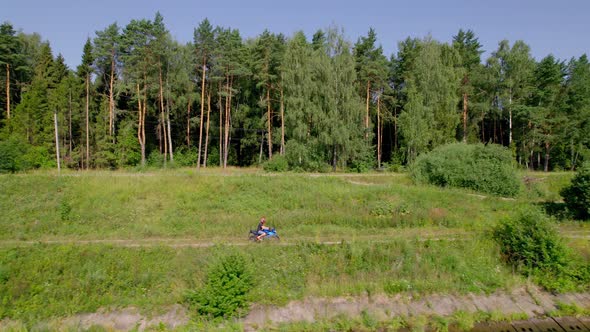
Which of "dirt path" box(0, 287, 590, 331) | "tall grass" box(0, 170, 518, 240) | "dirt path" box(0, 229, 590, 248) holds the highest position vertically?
"tall grass" box(0, 170, 518, 240)

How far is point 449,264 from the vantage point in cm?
1308

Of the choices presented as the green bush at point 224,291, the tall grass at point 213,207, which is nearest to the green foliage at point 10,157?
the tall grass at point 213,207

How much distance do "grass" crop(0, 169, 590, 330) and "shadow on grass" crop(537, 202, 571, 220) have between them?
87 cm

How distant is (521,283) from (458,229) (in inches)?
192

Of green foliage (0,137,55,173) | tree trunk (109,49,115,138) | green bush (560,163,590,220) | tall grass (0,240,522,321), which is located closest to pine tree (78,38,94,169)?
tree trunk (109,49,115,138)

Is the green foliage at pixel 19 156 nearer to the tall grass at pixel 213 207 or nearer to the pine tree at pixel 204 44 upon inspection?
the tall grass at pixel 213 207

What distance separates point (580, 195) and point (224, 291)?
1806 centimetres

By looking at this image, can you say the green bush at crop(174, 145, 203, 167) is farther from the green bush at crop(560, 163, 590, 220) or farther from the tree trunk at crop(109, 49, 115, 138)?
the green bush at crop(560, 163, 590, 220)

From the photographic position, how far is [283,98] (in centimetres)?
3678

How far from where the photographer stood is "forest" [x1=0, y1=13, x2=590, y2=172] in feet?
111

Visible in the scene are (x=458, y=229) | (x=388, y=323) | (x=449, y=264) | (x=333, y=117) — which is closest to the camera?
(x=388, y=323)

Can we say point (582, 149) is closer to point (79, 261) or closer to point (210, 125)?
point (210, 125)

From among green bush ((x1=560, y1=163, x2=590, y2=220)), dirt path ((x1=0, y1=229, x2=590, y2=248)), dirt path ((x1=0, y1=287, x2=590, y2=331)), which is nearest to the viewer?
dirt path ((x1=0, y1=287, x2=590, y2=331))

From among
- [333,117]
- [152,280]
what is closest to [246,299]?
[152,280]
